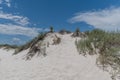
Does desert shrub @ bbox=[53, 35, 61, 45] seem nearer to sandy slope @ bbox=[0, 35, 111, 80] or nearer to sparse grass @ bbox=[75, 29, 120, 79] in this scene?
sandy slope @ bbox=[0, 35, 111, 80]

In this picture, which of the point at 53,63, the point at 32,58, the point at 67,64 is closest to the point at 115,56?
the point at 67,64

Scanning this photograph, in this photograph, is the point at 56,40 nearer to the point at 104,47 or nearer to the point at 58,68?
the point at 104,47

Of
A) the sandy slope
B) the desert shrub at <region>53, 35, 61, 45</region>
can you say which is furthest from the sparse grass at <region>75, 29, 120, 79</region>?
the desert shrub at <region>53, 35, 61, 45</region>

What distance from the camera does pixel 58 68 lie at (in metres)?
8.83

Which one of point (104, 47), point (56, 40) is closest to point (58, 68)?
point (104, 47)

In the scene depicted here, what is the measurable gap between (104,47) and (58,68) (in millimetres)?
2753

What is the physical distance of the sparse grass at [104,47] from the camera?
9.10m

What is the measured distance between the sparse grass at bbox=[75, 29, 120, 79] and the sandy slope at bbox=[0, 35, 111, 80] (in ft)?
1.31

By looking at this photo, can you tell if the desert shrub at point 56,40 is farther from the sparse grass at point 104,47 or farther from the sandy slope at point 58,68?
the sparse grass at point 104,47

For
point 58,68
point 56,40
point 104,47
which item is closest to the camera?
point 58,68

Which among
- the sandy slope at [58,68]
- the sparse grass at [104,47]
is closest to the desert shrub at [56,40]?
the sandy slope at [58,68]

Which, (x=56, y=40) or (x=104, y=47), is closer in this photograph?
(x=104, y=47)

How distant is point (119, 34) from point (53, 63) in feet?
15.3

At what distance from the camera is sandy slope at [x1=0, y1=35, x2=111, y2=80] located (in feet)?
26.6
